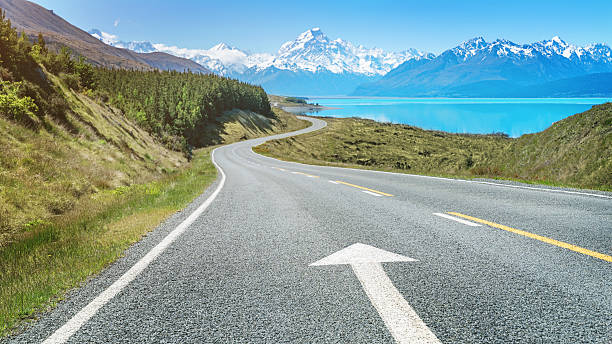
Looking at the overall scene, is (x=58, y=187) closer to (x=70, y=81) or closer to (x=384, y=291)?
(x=384, y=291)

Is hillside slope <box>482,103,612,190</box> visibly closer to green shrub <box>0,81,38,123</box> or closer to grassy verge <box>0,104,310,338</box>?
grassy verge <box>0,104,310,338</box>

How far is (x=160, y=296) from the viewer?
3.19 m

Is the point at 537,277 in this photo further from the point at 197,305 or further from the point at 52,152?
the point at 52,152

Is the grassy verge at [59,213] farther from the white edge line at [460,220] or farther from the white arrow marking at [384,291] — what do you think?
the white edge line at [460,220]

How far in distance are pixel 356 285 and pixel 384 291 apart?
0.95 feet

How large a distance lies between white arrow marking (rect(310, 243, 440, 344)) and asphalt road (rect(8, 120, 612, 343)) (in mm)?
26

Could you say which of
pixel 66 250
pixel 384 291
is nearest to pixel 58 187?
pixel 66 250

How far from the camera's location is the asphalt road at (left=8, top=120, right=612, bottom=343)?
2494 millimetres

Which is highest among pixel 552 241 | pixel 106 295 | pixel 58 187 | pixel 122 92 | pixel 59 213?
pixel 122 92

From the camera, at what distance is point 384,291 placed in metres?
3.13

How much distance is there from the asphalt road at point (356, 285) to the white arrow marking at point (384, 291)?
26mm

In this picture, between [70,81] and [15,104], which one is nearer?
[15,104]

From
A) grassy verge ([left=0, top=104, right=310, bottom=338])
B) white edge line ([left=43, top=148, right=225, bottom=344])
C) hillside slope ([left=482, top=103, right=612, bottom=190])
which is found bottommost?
grassy verge ([left=0, top=104, right=310, bottom=338])

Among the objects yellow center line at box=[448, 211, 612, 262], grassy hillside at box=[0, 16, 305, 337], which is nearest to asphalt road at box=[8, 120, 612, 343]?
yellow center line at box=[448, 211, 612, 262]
